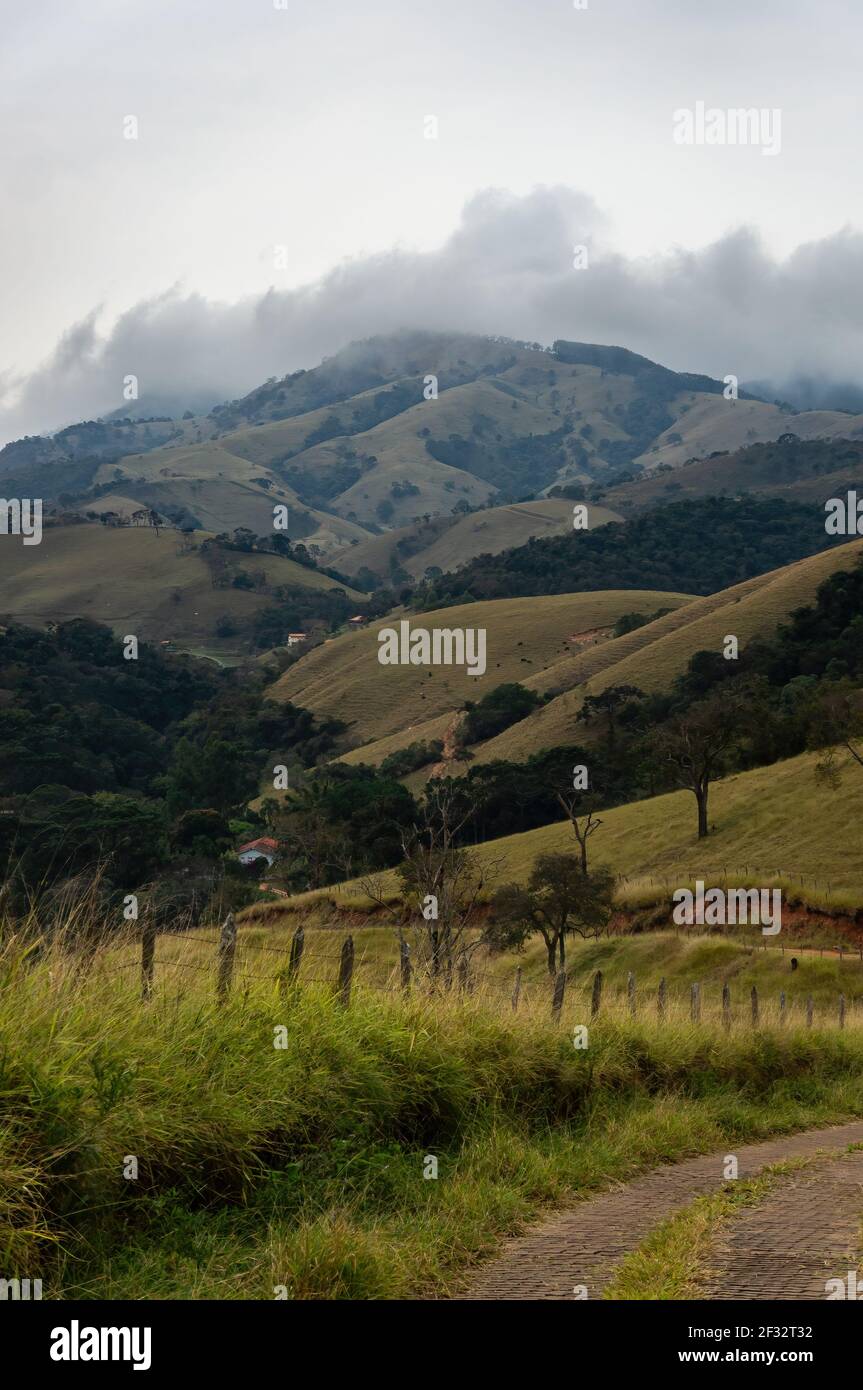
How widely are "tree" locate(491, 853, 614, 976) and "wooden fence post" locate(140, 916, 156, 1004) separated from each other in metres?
34.5

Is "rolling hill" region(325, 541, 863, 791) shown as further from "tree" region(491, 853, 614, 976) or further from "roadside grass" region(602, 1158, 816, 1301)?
"roadside grass" region(602, 1158, 816, 1301)

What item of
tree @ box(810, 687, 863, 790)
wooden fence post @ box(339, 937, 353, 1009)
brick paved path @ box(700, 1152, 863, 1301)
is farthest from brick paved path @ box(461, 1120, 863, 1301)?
tree @ box(810, 687, 863, 790)

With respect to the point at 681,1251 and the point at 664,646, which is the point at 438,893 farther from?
the point at 664,646

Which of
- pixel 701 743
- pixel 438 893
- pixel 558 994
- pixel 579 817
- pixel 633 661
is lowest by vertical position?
pixel 558 994

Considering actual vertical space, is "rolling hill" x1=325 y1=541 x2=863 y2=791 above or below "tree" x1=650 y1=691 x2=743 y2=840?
above

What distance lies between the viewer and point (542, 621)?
464 ft

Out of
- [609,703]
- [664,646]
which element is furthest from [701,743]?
[664,646]

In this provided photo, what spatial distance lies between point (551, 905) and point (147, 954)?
35867 millimetres

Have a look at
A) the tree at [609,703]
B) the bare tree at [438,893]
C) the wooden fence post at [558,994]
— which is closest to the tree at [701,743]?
the bare tree at [438,893]

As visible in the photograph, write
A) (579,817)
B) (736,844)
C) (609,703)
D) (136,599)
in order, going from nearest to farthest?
(736,844)
(579,817)
(609,703)
(136,599)

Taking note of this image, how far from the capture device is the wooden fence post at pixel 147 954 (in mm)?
8492

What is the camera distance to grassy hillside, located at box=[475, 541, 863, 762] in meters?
101

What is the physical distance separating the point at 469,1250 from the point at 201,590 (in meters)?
190

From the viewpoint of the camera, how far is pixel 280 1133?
7898 mm
